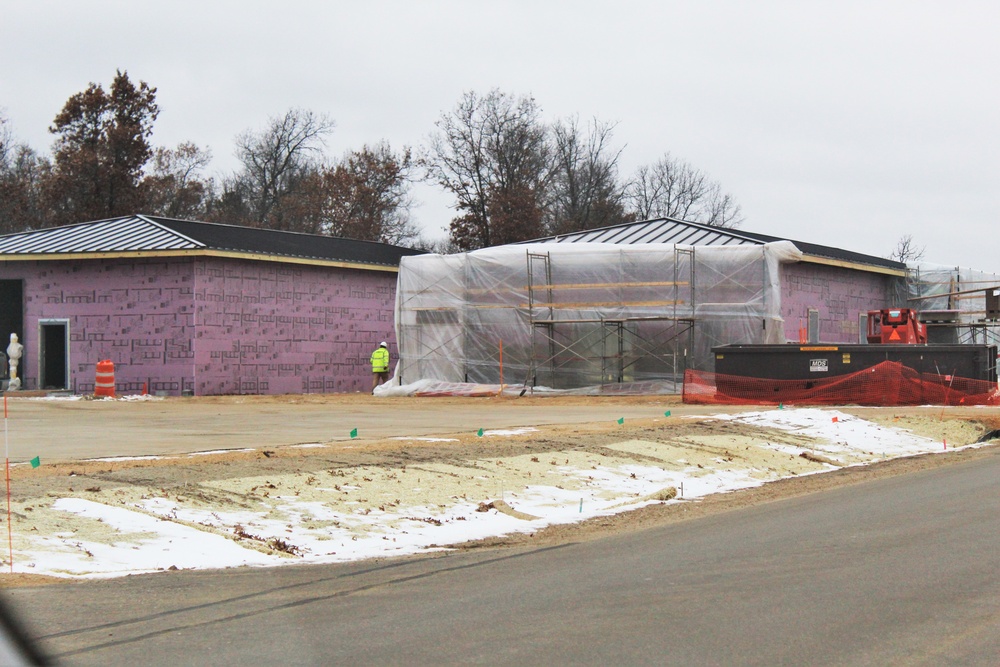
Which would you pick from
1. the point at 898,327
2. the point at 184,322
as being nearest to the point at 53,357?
the point at 184,322

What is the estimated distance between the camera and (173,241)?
3719 centimetres

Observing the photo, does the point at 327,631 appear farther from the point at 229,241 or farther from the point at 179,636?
the point at 229,241

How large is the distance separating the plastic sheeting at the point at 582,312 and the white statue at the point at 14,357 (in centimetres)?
1243

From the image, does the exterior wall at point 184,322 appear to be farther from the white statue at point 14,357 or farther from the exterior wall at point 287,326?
the white statue at point 14,357

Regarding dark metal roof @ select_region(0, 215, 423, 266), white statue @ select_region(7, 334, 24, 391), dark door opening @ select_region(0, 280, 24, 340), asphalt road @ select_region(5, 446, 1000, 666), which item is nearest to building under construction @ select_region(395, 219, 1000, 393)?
dark metal roof @ select_region(0, 215, 423, 266)

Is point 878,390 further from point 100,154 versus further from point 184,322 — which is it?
point 100,154

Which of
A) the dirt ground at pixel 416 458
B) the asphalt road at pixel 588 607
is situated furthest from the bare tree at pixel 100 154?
the asphalt road at pixel 588 607

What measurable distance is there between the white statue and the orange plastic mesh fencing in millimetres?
22425

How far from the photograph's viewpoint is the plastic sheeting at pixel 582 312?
121 ft

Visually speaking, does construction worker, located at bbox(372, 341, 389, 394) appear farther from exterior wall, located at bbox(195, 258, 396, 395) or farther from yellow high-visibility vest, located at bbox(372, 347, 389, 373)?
exterior wall, located at bbox(195, 258, 396, 395)

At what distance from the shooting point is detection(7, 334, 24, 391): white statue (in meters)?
37.5

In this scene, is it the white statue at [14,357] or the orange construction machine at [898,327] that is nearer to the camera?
the white statue at [14,357]

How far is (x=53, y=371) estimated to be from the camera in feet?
128

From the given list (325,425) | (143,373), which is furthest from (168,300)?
(325,425)
